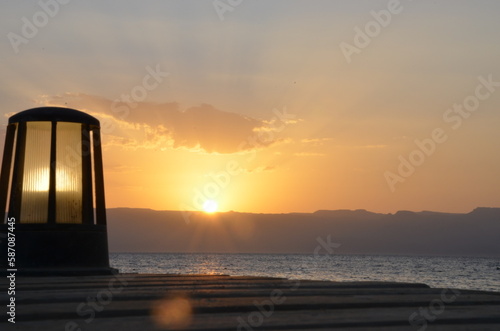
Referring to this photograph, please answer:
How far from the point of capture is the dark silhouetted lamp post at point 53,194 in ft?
26.5

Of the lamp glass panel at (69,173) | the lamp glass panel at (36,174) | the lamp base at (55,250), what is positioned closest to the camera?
the lamp base at (55,250)

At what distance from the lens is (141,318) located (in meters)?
3.22

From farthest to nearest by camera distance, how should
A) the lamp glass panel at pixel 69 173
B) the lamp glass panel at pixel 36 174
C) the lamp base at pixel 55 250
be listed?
the lamp glass panel at pixel 69 173 < the lamp glass panel at pixel 36 174 < the lamp base at pixel 55 250

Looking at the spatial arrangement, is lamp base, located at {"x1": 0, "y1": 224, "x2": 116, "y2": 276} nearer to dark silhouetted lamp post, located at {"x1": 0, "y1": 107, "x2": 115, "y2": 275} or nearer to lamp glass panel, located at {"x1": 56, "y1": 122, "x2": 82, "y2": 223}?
dark silhouetted lamp post, located at {"x1": 0, "y1": 107, "x2": 115, "y2": 275}

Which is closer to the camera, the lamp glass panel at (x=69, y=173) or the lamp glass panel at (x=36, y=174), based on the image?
the lamp glass panel at (x=36, y=174)

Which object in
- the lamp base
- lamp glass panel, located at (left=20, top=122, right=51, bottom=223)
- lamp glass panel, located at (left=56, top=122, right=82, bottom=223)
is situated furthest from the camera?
lamp glass panel, located at (left=56, top=122, right=82, bottom=223)

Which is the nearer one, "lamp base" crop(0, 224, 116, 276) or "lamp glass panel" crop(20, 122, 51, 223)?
"lamp base" crop(0, 224, 116, 276)

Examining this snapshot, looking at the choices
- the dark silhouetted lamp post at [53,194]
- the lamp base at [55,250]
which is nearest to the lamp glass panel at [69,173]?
the dark silhouetted lamp post at [53,194]

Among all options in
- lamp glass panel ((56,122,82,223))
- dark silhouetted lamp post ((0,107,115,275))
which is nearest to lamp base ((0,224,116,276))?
dark silhouetted lamp post ((0,107,115,275))

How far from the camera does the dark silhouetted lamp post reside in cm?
806

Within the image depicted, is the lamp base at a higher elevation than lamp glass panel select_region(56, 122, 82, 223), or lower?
lower

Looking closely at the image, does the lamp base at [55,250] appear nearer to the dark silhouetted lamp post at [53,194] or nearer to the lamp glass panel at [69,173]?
the dark silhouetted lamp post at [53,194]

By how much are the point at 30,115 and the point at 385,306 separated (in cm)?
662

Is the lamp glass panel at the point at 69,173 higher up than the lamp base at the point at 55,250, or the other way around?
the lamp glass panel at the point at 69,173
